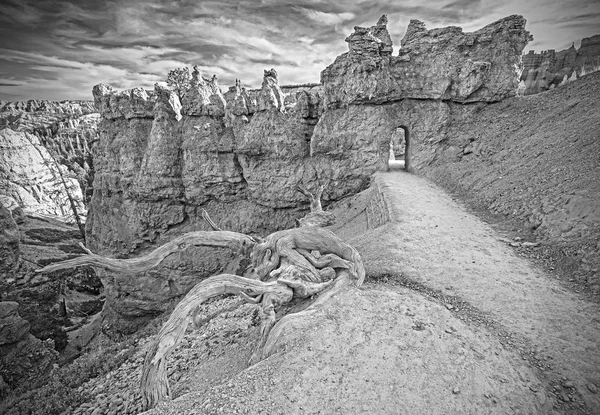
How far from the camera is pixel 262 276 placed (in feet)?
25.6

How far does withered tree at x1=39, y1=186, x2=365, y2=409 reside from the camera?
17.0ft

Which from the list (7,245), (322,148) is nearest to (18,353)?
(7,245)

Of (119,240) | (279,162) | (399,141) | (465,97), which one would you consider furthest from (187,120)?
(399,141)

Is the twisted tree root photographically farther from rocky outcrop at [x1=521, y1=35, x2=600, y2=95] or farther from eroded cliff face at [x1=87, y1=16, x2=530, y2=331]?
rocky outcrop at [x1=521, y1=35, x2=600, y2=95]

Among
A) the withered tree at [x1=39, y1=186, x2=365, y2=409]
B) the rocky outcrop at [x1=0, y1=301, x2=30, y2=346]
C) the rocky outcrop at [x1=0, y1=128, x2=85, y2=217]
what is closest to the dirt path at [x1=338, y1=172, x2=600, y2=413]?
the withered tree at [x1=39, y1=186, x2=365, y2=409]

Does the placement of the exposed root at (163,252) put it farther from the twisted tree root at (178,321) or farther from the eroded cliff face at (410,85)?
the eroded cliff face at (410,85)

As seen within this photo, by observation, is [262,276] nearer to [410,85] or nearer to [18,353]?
[18,353]

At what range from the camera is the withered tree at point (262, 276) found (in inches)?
204

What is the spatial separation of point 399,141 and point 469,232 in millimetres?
31479

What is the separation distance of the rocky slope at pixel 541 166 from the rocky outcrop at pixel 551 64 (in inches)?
1081

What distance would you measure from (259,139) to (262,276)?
53.6 ft

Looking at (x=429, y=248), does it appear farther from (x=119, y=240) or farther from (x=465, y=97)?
(x=119, y=240)

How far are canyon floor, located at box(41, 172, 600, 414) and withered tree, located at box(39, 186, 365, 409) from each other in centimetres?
52

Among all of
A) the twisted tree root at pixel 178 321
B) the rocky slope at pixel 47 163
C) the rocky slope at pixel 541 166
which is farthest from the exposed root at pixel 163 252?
the rocky slope at pixel 47 163
